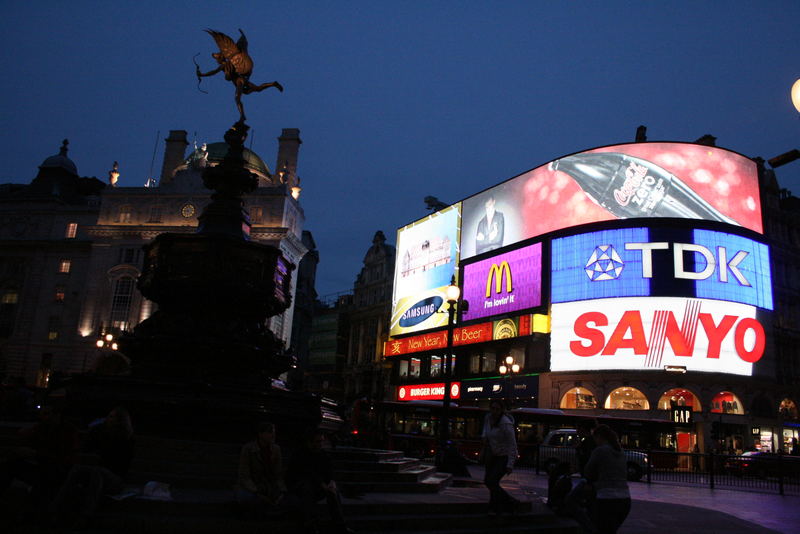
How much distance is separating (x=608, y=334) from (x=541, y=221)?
1049cm

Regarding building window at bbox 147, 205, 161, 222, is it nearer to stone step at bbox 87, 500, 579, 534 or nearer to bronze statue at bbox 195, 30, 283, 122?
bronze statue at bbox 195, 30, 283, 122

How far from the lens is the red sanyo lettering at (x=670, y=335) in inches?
1609

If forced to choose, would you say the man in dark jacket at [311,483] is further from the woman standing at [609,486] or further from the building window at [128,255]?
the building window at [128,255]

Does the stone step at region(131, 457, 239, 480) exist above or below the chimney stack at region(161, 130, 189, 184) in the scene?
below

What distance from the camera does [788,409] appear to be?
4650 centimetres

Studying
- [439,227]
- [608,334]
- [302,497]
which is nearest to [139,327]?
[302,497]

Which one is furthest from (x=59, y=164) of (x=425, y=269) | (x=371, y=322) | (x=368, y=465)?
(x=368, y=465)

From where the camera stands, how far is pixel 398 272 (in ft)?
211

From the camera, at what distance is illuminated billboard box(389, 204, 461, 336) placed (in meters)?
57.9

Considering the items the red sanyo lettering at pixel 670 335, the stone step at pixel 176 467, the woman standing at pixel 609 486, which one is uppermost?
the red sanyo lettering at pixel 670 335

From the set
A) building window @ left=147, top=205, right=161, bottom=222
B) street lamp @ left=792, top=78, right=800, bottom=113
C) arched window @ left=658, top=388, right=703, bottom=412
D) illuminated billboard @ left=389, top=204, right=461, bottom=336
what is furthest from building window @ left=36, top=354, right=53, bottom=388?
street lamp @ left=792, top=78, right=800, bottom=113

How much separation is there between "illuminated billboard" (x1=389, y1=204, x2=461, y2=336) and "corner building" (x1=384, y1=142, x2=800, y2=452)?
5395 millimetres

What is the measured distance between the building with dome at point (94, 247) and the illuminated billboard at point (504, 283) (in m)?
18.6

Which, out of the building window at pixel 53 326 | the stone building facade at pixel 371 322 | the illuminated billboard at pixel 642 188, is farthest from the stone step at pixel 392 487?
the building window at pixel 53 326
